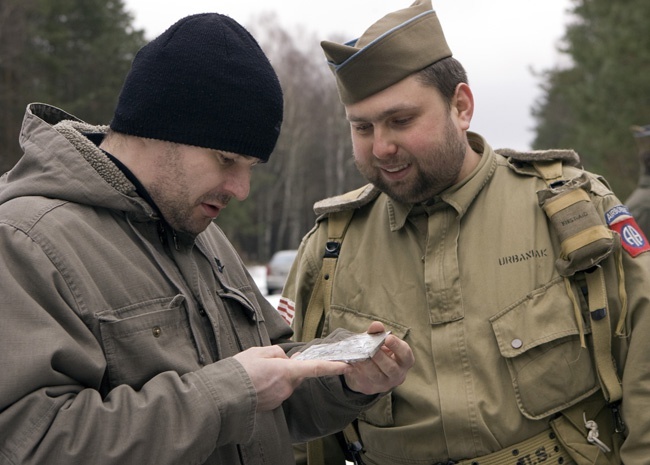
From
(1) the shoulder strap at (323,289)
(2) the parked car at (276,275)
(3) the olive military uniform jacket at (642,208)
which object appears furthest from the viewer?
(2) the parked car at (276,275)

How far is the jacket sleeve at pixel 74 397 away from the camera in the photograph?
2.00 m

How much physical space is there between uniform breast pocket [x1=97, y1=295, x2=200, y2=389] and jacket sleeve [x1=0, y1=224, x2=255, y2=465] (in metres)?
0.06

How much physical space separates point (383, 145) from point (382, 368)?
84 cm

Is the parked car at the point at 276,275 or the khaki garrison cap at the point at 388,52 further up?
the khaki garrison cap at the point at 388,52

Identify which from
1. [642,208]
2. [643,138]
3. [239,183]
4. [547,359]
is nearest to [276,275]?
[643,138]

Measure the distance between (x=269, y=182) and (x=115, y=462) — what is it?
37.2m

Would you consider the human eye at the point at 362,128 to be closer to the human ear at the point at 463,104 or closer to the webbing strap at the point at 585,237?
the human ear at the point at 463,104

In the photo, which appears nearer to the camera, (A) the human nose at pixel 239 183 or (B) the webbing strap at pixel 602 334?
(A) the human nose at pixel 239 183

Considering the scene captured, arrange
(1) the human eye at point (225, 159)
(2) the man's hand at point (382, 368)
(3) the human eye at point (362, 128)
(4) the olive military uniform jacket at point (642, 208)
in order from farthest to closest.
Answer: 1. (4) the olive military uniform jacket at point (642, 208)
2. (3) the human eye at point (362, 128)
3. (2) the man's hand at point (382, 368)
4. (1) the human eye at point (225, 159)

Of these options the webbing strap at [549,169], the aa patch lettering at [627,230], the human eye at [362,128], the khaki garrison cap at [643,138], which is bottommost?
the khaki garrison cap at [643,138]

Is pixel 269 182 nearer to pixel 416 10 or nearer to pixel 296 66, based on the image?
pixel 296 66

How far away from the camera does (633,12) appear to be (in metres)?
16.3

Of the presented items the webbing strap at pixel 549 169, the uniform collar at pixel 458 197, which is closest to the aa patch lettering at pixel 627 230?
the webbing strap at pixel 549 169

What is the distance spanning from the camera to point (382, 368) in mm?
2730
